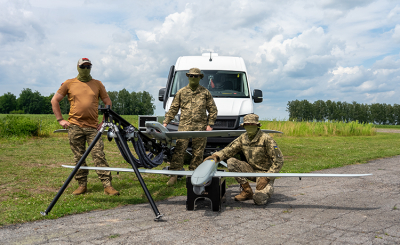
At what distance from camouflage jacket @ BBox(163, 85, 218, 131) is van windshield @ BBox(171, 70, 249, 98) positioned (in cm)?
206

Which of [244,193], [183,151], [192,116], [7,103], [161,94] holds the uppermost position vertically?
[7,103]

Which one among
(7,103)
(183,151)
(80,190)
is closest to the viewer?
(80,190)

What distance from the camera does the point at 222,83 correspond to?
8.36 m

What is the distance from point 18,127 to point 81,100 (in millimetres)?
11434

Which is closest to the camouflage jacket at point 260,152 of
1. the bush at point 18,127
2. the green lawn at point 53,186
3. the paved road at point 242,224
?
the paved road at point 242,224

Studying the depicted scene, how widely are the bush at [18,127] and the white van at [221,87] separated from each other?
30.8 ft

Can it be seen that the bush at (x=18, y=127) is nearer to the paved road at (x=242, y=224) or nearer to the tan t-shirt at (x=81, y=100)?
the tan t-shirt at (x=81, y=100)

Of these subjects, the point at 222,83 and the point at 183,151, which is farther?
the point at 222,83

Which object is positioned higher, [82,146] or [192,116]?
[192,116]

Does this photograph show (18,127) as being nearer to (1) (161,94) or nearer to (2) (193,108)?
(1) (161,94)

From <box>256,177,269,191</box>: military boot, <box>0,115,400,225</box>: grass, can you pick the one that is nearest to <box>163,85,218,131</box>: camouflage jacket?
<box>0,115,400,225</box>: grass

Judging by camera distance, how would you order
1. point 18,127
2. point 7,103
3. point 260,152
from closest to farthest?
point 260,152 < point 18,127 < point 7,103

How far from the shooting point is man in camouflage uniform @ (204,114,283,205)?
4609 millimetres

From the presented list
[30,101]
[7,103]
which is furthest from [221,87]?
A: [7,103]
